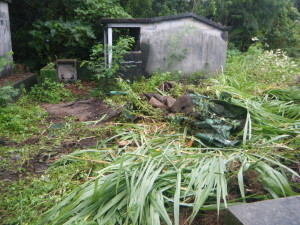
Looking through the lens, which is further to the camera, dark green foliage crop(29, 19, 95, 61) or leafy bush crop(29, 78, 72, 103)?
dark green foliage crop(29, 19, 95, 61)

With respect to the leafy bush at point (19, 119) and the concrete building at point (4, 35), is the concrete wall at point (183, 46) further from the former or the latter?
the concrete building at point (4, 35)

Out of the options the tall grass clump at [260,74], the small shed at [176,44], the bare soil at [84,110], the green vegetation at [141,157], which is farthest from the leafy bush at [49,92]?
the tall grass clump at [260,74]

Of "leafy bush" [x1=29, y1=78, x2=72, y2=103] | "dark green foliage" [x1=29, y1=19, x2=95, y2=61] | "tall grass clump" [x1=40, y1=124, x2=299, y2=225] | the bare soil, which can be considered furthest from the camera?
"dark green foliage" [x1=29, y1=19, x2=95, y2=61]

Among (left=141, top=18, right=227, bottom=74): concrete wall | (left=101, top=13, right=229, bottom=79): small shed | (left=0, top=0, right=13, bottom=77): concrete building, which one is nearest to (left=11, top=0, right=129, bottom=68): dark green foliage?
(left=0, top=0, right=13, bottom=77): concrete building

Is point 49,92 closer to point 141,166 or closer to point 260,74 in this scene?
point 141,166

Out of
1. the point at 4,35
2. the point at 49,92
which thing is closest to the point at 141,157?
the point at 49,92

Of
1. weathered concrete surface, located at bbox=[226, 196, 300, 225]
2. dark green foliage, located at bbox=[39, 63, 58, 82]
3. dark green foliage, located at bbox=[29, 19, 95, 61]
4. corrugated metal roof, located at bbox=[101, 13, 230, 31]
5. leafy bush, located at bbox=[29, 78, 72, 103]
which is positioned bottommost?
leafy bush, located at bbox=[29, 78, 72, 103]

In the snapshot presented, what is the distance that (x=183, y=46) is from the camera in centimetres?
691

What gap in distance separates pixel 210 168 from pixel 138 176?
0.59m

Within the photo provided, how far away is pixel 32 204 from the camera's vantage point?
2.26 metres

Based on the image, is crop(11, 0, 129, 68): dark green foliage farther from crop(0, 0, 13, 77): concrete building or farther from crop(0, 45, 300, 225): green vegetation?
crop(0, 45, 300, 225): green vegetation

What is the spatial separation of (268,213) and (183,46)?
5746 millimetres

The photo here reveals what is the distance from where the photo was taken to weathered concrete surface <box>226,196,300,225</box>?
1539mm

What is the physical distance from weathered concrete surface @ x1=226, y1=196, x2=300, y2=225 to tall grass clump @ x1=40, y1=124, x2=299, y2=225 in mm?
211
